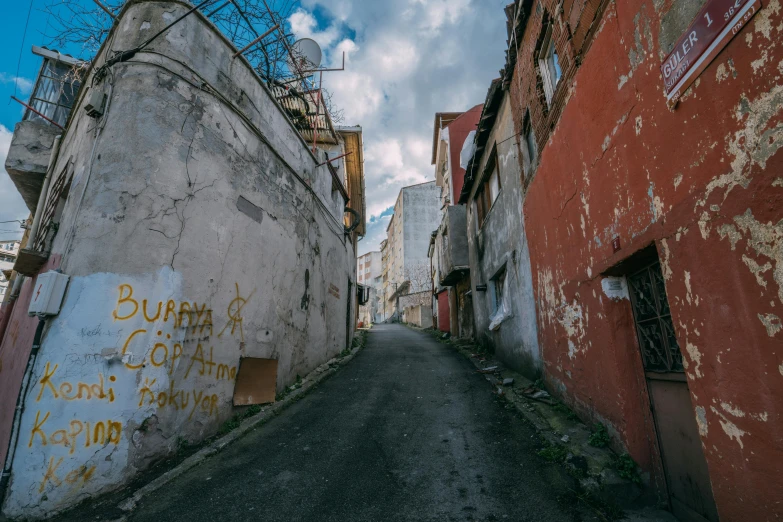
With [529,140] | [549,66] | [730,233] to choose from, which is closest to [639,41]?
[730,233]

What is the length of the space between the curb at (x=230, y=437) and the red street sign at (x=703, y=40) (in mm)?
5661

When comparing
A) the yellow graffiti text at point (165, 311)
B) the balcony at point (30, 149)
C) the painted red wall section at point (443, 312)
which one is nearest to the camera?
the yellow graffiti text at point (165, 311)

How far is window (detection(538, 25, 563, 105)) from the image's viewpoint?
5.37 metres

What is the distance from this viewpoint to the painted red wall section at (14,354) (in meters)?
3.76

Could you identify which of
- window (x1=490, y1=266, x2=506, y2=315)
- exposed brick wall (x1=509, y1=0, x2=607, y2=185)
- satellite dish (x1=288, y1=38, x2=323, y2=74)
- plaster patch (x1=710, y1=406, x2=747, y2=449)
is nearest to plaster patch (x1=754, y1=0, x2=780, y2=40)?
plaster patch (x1=710, y1=406, x2=747, y2=449)

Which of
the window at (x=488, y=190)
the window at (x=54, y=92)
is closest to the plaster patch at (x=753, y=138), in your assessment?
the window at (x=488, y=190)

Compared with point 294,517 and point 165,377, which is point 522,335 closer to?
point 294,517

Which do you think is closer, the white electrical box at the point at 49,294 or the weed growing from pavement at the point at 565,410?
the white electrical box at the point at 49,294

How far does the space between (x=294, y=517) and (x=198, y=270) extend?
313 cm

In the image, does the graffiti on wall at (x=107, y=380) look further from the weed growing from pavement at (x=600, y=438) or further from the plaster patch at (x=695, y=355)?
the plaster patch at (x=695, y=355)

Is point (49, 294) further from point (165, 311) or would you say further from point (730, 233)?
point (730, 233)

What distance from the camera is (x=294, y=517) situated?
3107 millimetres

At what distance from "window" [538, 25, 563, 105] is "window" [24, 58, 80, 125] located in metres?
9.39

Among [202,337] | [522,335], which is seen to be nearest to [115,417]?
[202,337]
